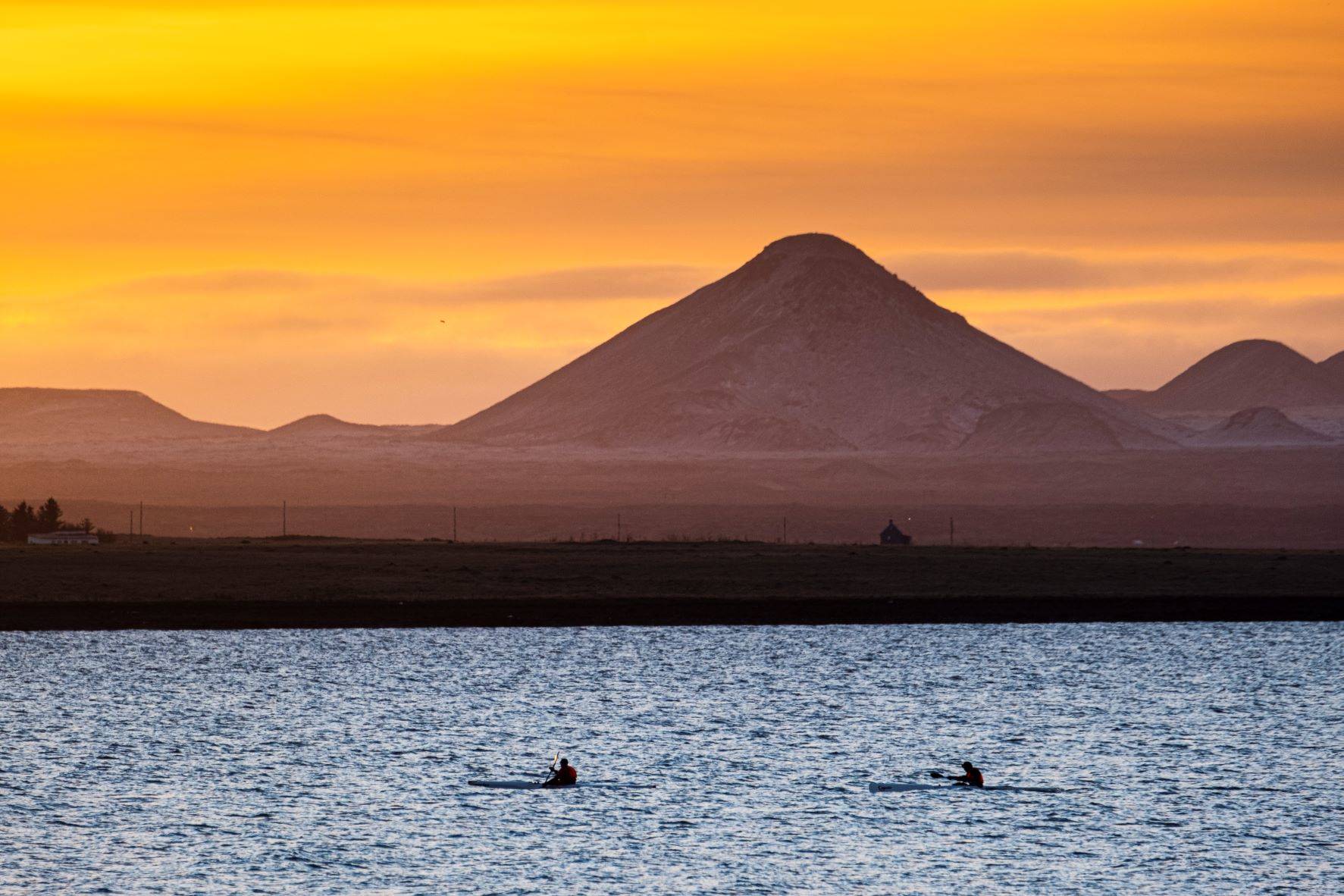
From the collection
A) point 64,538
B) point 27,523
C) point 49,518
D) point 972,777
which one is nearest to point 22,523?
point 27,523

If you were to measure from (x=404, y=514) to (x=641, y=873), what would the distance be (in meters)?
171

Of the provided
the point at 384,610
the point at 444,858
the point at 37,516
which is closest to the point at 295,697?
the point at 384,610

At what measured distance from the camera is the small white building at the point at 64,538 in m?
98.5

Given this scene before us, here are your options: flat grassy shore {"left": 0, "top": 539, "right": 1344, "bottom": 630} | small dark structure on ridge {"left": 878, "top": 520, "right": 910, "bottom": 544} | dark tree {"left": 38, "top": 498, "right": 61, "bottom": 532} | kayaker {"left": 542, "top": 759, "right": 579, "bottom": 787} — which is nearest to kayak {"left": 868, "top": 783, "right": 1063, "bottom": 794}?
kayaker {"left": 542, "top": 759, "right": 579, "bottom": 787}

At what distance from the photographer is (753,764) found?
40375 mm

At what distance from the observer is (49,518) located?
4279 inches

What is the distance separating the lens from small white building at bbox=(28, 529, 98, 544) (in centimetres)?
9850

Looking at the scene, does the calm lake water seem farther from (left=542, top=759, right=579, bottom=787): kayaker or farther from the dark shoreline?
the dark shoreline

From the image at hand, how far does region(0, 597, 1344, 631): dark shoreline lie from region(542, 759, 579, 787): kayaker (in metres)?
26.5

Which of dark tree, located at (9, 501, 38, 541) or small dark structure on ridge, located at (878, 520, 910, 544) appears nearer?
dark tree, located at (9, 501, 38, 541)

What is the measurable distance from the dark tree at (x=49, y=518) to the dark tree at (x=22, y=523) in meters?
0.29

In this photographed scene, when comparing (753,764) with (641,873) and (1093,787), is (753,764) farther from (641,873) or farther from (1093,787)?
(641,873)

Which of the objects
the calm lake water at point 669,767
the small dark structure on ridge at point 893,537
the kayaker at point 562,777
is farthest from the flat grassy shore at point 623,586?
the kayaker at point 562,777

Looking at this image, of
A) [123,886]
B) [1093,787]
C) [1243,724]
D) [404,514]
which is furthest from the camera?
[404,514]
